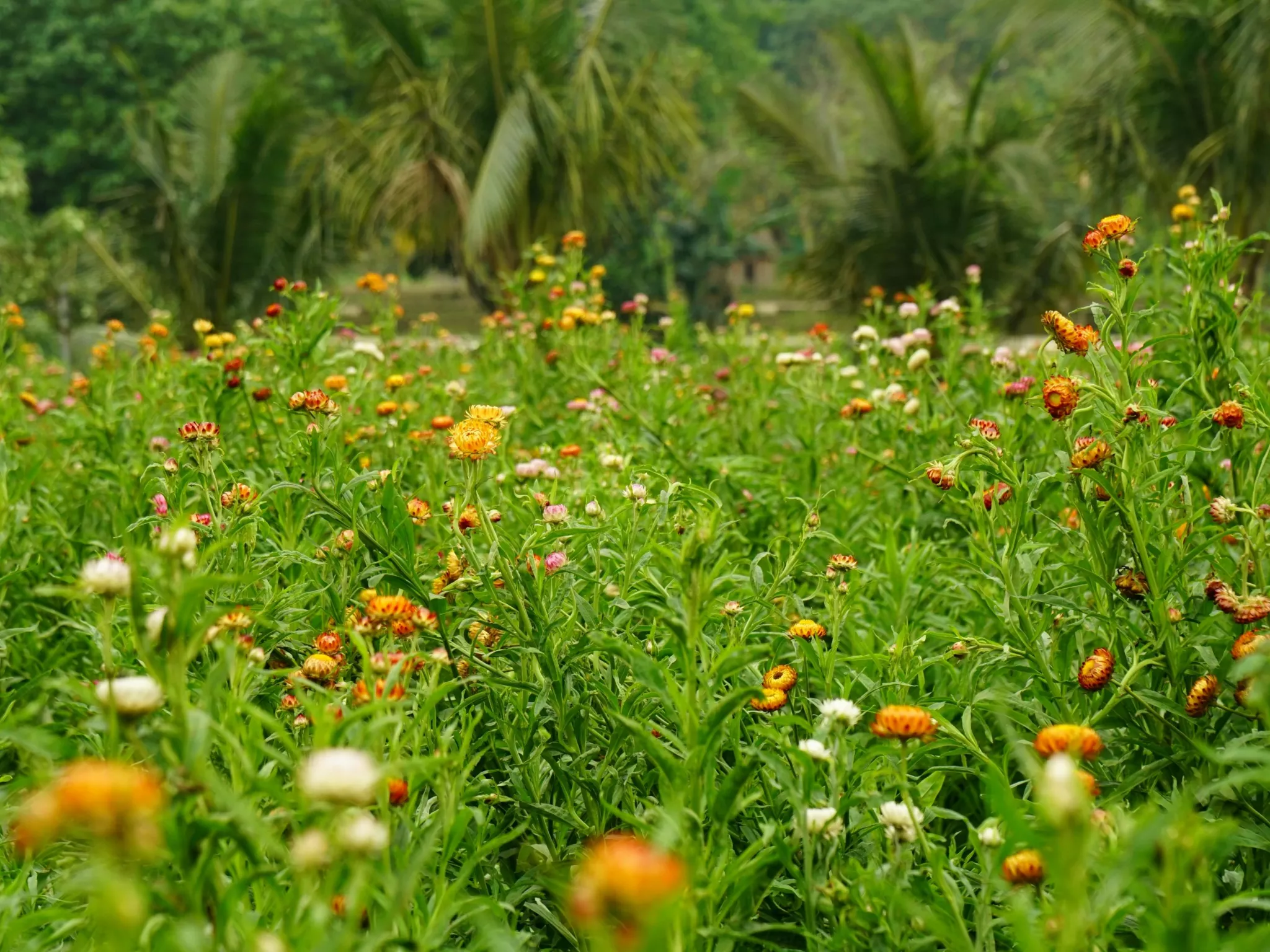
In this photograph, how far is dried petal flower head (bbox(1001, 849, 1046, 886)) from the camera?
0.98 metres

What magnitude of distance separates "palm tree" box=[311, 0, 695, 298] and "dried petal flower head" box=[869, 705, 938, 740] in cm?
1029

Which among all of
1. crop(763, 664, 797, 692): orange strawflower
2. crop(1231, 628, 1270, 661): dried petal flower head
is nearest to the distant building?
crop(763, 664, 797, 692): orange strawflower

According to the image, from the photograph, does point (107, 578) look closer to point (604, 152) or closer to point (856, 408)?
point (856, 408)

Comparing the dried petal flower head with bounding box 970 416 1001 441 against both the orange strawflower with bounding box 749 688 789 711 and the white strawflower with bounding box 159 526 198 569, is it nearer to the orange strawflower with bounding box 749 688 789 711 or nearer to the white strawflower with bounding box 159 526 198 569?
the orange strawflower with bounding box 749 688 789 711

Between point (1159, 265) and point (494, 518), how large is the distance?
254cm

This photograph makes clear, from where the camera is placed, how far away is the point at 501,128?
450 inches

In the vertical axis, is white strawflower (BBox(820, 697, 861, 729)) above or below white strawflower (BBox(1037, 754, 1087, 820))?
below

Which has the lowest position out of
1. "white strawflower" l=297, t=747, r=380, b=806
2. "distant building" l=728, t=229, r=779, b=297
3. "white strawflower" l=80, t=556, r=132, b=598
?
"distant building" l=728, t=229, r=779, b=297

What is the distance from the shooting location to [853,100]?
12.1 meters

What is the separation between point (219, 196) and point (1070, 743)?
1257 cm

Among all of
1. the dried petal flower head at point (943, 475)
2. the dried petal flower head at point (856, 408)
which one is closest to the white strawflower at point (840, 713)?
the dried petal flower head at point (943, 475)

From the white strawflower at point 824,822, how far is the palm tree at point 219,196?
38.8ft

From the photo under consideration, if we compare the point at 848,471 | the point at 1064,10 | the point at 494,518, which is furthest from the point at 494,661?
the point at 1064,10

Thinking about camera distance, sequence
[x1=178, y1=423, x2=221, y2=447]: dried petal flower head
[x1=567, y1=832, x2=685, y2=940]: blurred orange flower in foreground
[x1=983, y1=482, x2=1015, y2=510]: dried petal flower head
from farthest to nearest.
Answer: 1. [x1=983, y1=482, x2=1015, y2=510]: dried petal flower head
2. [x1=178, y1=423, x2=221, y2=447]: dried petal flower head
3. [x1=567, y1=832, x2=685, y2=940]: blurred orange flower in foreground
